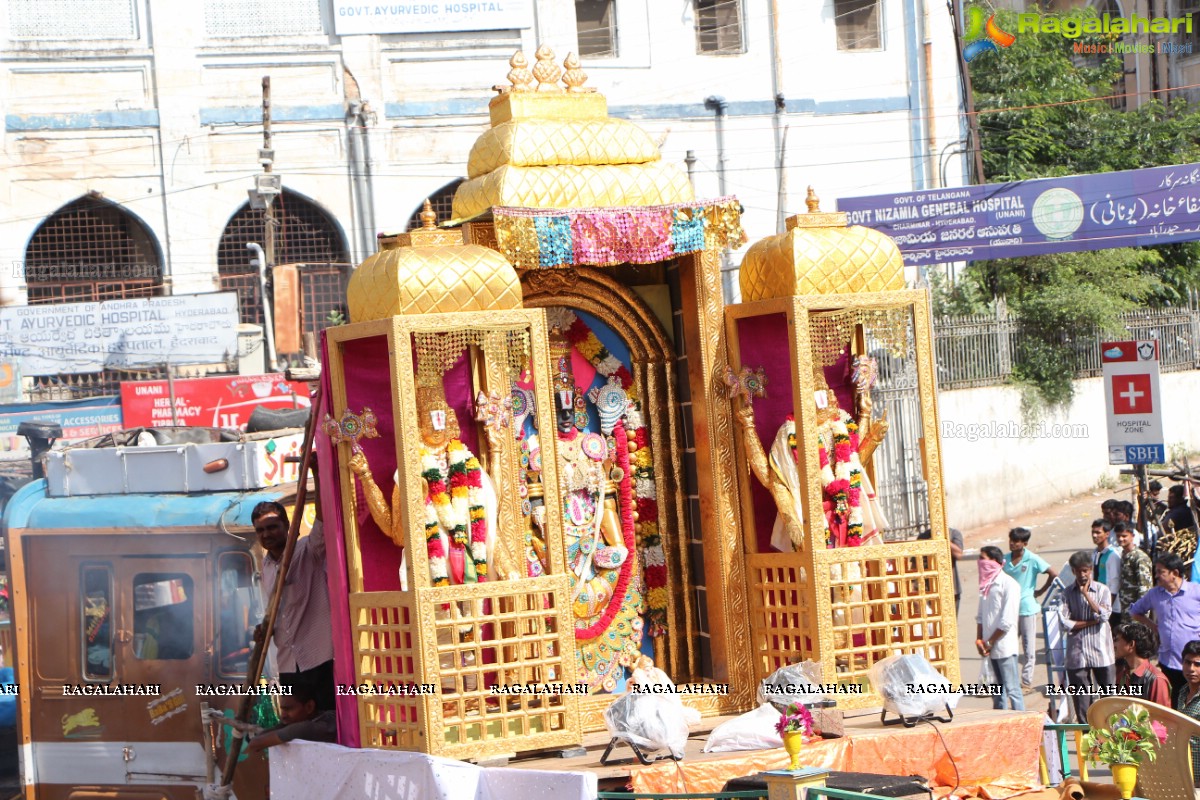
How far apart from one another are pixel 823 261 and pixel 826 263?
0.06 ft

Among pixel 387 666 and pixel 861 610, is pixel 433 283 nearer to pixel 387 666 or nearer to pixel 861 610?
pixel 387 666

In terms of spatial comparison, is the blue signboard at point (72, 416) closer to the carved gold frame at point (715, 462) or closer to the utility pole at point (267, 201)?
the utility pole at point (267, 201)

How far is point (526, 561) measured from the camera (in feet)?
24.8

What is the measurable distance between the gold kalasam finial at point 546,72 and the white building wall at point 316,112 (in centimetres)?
1443

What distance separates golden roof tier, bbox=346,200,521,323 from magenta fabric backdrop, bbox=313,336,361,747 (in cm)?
36

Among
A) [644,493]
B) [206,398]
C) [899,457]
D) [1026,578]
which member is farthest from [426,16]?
[644,493]

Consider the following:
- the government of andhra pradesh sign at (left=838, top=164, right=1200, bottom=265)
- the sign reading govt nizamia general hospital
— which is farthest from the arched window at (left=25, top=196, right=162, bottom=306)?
the government of andhra pradesh sign at (left=838, top=164, right=1200, bottom=265)

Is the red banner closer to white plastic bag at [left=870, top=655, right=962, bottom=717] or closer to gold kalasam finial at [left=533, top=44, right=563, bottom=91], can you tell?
gold kalasam finial at [left=533, top=44, right=563, bottom=91]

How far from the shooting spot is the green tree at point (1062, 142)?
75.2 feet

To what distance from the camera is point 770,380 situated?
8.51m

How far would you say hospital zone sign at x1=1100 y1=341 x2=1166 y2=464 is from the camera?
11.6 m

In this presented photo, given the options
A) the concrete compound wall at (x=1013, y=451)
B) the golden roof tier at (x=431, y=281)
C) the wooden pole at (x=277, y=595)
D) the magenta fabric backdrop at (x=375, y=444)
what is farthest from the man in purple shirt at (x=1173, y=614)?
the concrete compound wall at (x=1013, y=451)

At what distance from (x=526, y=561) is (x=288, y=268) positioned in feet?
47.8

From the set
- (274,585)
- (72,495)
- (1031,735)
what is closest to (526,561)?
(274,585)
